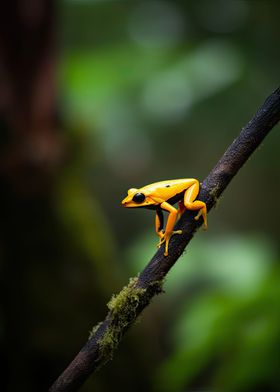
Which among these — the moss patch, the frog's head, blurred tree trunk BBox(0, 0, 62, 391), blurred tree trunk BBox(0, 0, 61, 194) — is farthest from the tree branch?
blurred tree trunk BBox(0, 0, 61, 194)

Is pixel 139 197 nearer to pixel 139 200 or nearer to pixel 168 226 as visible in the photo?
pixel 139 200

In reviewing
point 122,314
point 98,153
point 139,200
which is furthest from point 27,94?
point 122,314

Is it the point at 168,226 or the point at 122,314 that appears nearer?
the point at 122,314

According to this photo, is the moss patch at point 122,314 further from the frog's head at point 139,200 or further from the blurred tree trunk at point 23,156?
the blurred tree trunk at point 23,156

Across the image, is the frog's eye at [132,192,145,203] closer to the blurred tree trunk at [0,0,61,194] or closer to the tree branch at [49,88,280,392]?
the tree branch at [49,88,280,392]

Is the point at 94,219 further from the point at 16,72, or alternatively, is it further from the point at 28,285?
the point at 16,72

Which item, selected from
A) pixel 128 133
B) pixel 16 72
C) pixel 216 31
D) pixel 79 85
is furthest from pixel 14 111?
pixel 216 31

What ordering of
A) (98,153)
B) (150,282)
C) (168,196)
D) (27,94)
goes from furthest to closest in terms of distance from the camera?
(98,153), (27,94), (168,196), (150,282)
